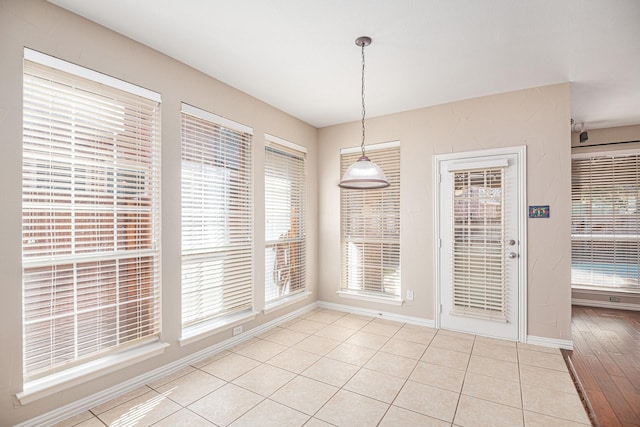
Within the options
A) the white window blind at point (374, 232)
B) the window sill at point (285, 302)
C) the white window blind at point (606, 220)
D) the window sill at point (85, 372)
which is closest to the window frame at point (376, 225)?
the white window blind at point (374, 232)

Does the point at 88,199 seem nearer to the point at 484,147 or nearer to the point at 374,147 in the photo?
the point at 374,147

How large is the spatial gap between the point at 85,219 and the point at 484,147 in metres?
4.10

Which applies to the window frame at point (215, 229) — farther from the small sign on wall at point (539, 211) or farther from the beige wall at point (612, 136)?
the beige wall at point (612, 136)

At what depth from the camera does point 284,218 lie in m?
4.35

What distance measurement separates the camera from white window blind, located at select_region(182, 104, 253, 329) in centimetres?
300

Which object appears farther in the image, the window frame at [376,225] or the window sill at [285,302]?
the window frame at [376,225]

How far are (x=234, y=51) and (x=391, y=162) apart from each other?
8.30 feet

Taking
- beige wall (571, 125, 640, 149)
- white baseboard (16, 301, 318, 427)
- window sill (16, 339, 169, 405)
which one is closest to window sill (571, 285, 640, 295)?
beige wall (571, 125, 640, 149)

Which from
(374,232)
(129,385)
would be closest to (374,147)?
(374,232)

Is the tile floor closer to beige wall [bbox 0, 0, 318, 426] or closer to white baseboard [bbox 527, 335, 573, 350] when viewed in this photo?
white baseboard [bbox 527, 335, 573, 350]

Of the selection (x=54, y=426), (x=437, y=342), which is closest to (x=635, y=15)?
(x=437, y=342)

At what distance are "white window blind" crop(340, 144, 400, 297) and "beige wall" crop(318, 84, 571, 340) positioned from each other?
12cm

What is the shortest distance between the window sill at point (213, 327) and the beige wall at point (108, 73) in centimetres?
8

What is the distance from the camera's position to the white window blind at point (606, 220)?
4734 millimetres
